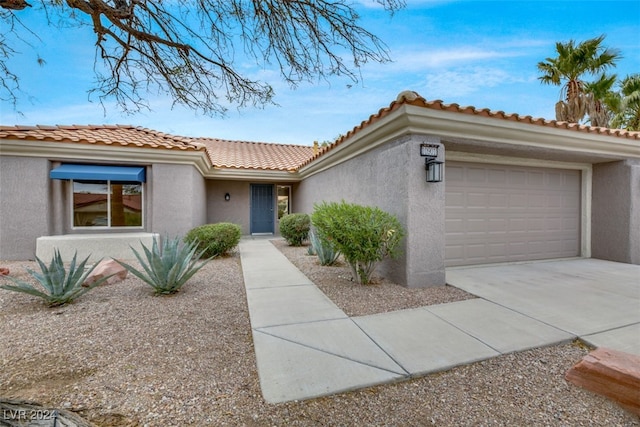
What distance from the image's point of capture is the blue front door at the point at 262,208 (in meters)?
15.3

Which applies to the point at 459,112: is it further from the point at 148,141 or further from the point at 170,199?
the point at 148,141

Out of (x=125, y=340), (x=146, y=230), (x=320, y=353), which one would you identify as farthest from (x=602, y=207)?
(x=146, y=230)

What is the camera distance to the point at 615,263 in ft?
25.7

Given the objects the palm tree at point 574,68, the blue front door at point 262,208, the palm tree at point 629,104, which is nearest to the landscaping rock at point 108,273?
the blue front door at point 262,208

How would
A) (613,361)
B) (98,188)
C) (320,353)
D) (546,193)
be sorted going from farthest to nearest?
(98,188) < (546,193) < (320,353) < (613,361)

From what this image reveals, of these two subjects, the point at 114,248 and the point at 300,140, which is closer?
the point at 114,248

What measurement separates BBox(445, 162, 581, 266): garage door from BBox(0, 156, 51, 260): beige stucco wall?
1122 cm

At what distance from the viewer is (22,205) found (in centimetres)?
802

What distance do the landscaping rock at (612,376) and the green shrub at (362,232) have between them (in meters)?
3.13

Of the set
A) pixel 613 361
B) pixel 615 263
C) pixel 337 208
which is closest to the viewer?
pixel 613 361

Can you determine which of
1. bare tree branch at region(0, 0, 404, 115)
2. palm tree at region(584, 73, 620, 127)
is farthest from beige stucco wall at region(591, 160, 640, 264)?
bare tree branch at region(0, 0, 404, 115)

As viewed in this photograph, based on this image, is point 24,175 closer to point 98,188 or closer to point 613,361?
point 98,188

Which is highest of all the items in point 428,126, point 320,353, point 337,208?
point 428,126

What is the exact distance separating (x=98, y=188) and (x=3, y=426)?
368 inches
